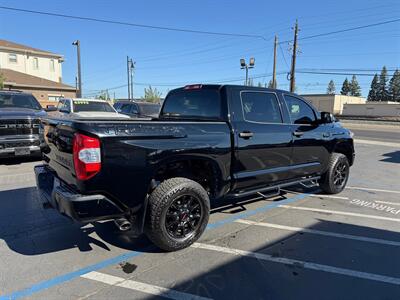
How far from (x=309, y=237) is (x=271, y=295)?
1.55 m

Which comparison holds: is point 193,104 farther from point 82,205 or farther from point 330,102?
point 330,102

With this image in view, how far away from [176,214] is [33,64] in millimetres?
41145

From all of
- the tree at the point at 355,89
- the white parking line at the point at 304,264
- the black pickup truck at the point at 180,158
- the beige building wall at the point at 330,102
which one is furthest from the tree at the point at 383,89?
the white parking line at the point at 304,264

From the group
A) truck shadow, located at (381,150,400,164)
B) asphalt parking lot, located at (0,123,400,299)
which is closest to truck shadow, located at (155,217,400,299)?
asphalt parking lot, located at (0,123,400,299)

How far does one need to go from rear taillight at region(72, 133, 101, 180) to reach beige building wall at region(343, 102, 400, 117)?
7671 cm

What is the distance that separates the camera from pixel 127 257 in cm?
360

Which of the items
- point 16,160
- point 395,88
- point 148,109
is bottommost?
point 16,160

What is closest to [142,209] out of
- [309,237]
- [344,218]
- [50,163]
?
[50,163]

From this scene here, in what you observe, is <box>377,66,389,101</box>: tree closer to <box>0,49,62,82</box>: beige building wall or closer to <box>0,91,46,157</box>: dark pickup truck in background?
<box>0,49,62,82</box>: beige building wall

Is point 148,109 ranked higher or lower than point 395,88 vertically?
lower

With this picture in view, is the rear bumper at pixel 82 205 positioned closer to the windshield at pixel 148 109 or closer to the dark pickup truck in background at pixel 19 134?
the dark pickup truck in background at pixel 19 134

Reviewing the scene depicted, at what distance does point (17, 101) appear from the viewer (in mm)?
9484

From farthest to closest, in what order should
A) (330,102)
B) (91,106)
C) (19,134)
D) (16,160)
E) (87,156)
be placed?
1. (330,102)
2. (91,106)
3. (16,160)
4. (19,134)
5. (87,156)

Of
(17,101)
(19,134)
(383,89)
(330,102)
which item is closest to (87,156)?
(19,134)
